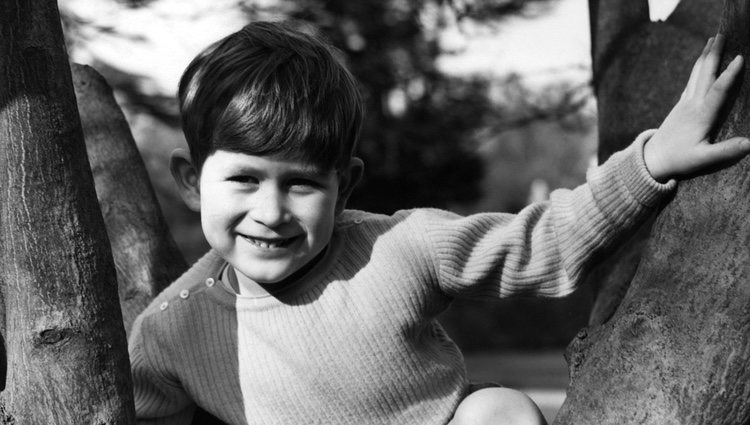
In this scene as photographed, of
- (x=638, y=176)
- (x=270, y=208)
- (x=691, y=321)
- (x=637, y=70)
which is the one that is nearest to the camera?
(x=691, y=321)

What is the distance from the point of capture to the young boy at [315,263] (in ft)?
6.15

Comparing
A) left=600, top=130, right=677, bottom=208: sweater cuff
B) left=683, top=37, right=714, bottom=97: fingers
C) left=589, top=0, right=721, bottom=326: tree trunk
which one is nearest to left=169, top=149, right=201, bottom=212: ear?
left=600, top=130, right=677, bottom=208: sweater cuff

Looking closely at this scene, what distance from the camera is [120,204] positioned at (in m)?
2.59

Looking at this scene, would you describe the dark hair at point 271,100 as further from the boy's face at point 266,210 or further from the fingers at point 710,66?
the fingers at point 710,66

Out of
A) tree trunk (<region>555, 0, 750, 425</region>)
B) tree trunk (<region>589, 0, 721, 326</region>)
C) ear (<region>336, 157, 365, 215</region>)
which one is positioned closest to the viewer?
tree trunk (<region>555, 0, 750, 425</region>)

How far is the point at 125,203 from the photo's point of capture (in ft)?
8.53

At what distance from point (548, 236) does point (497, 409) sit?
1.24 ft

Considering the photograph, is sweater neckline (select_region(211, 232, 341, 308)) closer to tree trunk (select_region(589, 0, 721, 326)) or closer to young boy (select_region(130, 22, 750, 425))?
young boy (select_region(130, 22, 750, 425))

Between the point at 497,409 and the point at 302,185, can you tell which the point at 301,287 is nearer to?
the point at 302,185

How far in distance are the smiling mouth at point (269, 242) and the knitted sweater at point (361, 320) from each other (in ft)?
0.50

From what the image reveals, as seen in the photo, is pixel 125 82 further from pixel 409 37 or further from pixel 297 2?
pixel 409 37

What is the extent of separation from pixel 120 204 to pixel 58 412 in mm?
1124

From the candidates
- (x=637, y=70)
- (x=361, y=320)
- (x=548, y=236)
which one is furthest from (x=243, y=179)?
(x=637, y=70)

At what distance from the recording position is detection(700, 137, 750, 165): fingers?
58.5 inches
